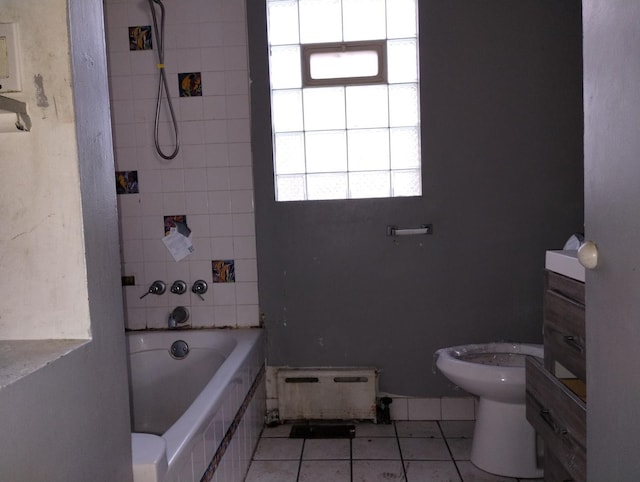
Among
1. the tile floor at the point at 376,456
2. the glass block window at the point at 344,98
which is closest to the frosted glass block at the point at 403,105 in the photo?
the glass block window at the point at 344,98

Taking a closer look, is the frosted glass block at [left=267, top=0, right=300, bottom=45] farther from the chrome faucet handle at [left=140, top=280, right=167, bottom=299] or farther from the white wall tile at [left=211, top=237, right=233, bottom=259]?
the chrome faucet handle at [left=140, top=280, right=167, bottom=299]

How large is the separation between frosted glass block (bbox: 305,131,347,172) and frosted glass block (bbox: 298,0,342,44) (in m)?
0.45

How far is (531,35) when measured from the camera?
2287mm

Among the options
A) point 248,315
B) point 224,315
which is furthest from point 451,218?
point 224,315

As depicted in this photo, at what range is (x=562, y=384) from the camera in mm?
1295

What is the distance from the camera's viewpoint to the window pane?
2.38m

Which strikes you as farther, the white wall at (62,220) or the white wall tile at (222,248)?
the white wall tile at (222,248)

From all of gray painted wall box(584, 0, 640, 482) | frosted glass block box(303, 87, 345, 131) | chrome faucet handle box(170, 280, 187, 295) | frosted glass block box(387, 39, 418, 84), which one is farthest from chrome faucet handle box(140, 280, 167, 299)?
gray painted wall box(584, 0, 640, 482)

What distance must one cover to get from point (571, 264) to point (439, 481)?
42.6 inches

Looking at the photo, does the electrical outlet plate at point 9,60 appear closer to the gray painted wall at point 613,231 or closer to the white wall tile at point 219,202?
the gray painted wall at point 613,231

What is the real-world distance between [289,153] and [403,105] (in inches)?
23.6

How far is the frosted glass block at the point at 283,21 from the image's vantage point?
7.88 ft

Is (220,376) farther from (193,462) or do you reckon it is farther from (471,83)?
(471,83)

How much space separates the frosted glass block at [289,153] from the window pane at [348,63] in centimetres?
32
